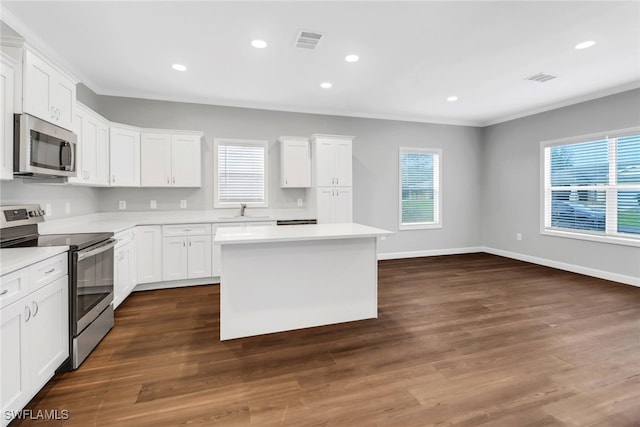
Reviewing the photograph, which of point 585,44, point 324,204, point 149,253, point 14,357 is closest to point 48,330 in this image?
point 14,357

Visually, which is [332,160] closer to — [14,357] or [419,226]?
[419,226]

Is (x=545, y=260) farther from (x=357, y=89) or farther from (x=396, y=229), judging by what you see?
(x=357, y=89)

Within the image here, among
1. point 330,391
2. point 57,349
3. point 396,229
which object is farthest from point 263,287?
point 396,229

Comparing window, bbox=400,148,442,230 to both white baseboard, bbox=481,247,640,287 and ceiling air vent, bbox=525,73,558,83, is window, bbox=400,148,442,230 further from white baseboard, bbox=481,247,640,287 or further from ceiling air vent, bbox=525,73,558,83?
ceiling air vent, bbox=525,73,558,83

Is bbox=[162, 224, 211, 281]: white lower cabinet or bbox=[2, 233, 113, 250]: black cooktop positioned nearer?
bbox=[2, 233, 113, 250]: black cooktop

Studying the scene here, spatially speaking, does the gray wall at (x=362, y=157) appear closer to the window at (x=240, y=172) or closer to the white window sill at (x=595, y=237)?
the window at (x=240, y=172)

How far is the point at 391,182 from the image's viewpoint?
20.2ft

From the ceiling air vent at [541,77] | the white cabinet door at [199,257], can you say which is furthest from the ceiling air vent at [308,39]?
the ceiling air vent at [541,77]

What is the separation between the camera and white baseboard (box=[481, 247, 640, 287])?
4.46m

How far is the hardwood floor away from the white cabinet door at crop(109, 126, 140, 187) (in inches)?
67.0

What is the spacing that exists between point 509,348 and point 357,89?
372cm

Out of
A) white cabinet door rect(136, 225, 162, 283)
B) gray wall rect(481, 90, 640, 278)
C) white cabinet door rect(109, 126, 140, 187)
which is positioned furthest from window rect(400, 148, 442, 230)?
white cabinet door rect(109, 126, 140, 187)

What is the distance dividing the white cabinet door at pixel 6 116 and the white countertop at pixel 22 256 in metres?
0.56

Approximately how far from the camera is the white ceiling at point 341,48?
8.62 feet
